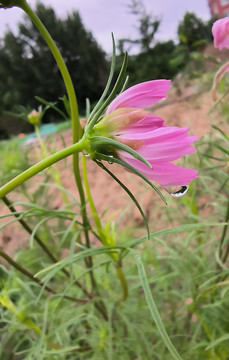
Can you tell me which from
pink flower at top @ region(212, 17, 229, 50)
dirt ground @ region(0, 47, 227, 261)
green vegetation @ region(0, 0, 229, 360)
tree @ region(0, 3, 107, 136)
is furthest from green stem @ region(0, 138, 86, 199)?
tree @ region(0, 3, 107, 136)

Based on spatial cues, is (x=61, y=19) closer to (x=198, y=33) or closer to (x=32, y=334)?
(x=198, y=33)

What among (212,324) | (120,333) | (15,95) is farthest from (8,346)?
(15,95)

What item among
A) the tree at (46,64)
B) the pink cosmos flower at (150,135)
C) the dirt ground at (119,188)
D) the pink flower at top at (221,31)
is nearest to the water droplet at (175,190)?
the pink cosmos flower at (150,135)

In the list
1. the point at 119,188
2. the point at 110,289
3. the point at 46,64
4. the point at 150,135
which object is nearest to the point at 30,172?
the point at 150,135

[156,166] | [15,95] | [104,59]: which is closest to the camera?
[156,166]

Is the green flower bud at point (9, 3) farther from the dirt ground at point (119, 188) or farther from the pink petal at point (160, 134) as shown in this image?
the dirt ground at point (119, 188)

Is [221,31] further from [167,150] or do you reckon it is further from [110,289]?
[110,289]
